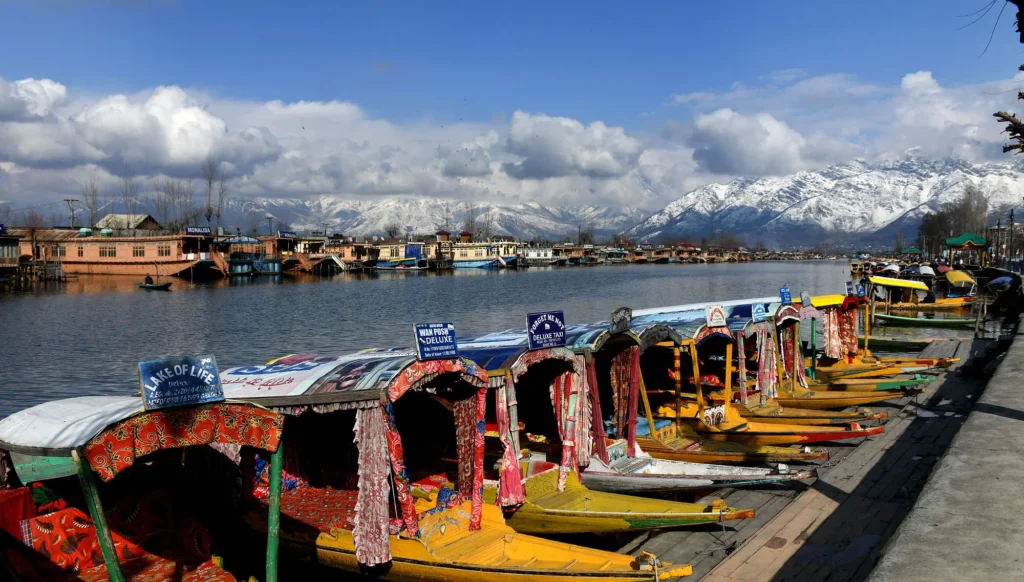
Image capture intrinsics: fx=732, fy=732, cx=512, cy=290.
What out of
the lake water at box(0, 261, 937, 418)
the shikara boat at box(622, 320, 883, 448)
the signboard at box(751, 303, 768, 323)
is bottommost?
the lake water at box(0, 261, 937, 418)

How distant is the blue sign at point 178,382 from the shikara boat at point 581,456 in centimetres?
443

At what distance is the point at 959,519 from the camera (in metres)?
7.03

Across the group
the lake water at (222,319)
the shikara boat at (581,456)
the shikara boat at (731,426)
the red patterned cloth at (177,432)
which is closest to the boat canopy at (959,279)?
the lake water at (222,319)

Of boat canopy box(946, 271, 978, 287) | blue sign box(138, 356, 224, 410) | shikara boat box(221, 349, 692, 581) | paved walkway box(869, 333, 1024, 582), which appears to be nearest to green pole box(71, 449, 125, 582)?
blue sign box(138, 356, 224, 410)

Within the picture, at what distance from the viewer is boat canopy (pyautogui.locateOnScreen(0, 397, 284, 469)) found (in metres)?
7.07

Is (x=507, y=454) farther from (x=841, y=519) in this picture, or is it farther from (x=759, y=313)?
(x=759, y=313)

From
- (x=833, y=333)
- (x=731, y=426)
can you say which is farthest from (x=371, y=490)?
(x=833, y=333)

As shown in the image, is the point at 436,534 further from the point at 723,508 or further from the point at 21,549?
the point at 21,549

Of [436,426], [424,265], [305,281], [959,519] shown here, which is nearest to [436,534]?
[436,426]

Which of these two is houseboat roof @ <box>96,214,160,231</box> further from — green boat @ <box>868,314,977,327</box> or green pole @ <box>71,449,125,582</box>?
green pole @ <box>71,449,125,582</box>

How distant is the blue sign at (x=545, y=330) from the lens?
11.7m

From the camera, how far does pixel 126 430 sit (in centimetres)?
712

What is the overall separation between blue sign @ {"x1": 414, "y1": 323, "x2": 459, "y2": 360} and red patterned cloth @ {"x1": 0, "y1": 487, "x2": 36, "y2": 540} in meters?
5.29

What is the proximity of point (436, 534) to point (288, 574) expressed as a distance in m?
2.55
